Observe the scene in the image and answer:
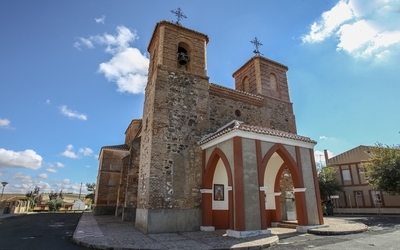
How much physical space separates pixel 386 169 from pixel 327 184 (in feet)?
29.0

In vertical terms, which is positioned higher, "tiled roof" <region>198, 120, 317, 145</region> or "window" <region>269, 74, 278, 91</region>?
"window" <region>269, 74, 278, 91</region>

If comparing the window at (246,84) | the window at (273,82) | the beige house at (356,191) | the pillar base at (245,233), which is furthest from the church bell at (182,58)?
the beige house at (356,191)

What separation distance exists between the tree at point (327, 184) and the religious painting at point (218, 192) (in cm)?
1799

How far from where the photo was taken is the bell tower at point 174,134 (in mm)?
9809

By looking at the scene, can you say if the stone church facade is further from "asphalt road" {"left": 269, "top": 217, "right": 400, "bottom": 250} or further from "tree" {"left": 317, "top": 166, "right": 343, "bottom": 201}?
"tree" {"left": 317, "top": 166, "right": 343, "bottom": 201}

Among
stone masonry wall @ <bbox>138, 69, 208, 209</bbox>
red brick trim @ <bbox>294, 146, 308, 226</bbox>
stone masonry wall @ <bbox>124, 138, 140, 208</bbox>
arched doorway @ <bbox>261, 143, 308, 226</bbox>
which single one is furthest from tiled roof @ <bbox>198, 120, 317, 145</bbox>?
stone masonry wall @ <bbox>124, 138, 140, 208</bbox>

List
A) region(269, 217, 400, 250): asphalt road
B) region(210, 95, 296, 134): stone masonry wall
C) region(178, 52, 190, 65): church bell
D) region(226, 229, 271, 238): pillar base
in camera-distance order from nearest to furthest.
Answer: region(269, 217, 400, 250): asphalt road
region(226, 229, 271, 238): pillar base
region(178, 52, 190, 65): church bell
region(210, 95, 296, 134): stone masonry wall

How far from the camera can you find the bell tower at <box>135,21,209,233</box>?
32.2 ft

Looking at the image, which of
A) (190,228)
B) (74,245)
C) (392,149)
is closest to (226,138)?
(190,228)

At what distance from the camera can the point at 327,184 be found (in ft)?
80.8

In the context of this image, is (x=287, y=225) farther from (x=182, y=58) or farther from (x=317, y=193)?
(x=182, y=58)

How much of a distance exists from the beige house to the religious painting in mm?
19514

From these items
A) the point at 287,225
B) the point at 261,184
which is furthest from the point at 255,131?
the point at 287,225

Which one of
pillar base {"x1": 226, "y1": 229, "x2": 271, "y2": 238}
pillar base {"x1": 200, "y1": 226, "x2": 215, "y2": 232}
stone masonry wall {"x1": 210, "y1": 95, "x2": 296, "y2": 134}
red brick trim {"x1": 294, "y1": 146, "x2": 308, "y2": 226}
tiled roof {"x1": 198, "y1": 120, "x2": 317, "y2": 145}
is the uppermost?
stone masonry wall {"x1": 210, "y1": 95, "x2": 296, "y2": 134}
